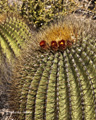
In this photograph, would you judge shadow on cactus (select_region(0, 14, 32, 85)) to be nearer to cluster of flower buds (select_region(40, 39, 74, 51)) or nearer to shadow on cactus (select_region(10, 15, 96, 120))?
shadow on cactus (select_region(10, 15, 96, 120))

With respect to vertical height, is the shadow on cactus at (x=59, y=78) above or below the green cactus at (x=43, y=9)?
below

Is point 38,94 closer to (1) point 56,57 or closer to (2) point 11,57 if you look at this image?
(1) point 56,57

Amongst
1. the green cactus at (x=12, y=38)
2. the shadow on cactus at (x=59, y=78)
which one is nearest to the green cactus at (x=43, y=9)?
the green cactus at (x=12, y=38)

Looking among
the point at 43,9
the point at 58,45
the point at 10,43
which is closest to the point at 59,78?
the point at 58,45

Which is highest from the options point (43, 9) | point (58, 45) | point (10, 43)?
point (43, 9)

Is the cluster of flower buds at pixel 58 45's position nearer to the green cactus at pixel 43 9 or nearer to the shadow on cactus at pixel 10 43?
the shadow on cactus at pixel 10 43

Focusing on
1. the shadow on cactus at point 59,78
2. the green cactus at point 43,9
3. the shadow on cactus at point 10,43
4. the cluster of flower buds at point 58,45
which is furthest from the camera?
the green cactus at point 43,9

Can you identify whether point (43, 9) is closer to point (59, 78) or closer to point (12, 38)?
point (12, 38)
